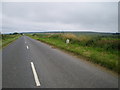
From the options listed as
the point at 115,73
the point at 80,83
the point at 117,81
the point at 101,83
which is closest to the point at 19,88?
the point at 80,83

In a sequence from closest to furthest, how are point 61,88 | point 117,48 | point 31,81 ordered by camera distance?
point 61,88
point 31,81
point 117,48

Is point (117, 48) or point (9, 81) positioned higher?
point (117, 48)

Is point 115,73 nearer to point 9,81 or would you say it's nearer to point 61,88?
point 61,88

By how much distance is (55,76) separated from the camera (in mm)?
5160

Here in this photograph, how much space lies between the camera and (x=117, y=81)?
4.59m

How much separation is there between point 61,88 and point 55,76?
3.87 feet

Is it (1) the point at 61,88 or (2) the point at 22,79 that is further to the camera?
(2) the point at 22,79

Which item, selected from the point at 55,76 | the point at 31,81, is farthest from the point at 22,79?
the point at 55,76

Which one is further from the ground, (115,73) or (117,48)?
(117,48)

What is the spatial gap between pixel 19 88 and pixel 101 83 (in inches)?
122

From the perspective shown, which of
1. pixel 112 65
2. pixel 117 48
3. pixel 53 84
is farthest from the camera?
pixel 117 48

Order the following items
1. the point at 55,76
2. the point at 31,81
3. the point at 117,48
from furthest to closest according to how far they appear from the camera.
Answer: the point at 117,48
the point at 55,76
the point at 31,81

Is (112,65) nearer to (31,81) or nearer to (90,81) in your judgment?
(90,81)

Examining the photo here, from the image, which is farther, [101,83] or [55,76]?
[55,76]
